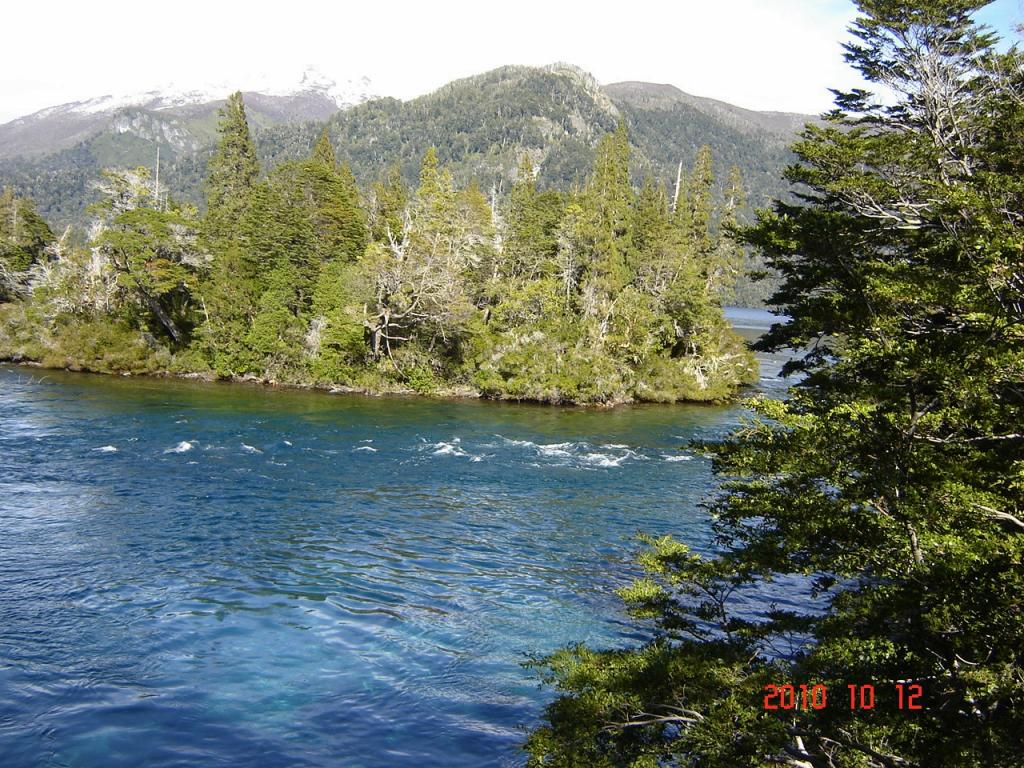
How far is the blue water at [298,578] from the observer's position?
38.6 feet

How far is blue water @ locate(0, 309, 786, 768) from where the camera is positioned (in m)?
11.8

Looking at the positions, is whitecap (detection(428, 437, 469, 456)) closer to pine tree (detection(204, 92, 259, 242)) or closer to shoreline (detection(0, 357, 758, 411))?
shoreline (detection(0, 357, 758, 411))

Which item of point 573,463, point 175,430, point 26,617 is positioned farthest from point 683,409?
point 26,617

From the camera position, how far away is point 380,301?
155 feet

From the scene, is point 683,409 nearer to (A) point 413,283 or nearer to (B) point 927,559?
(A) point 413,283

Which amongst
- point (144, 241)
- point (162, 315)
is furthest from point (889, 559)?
point (162, 315)

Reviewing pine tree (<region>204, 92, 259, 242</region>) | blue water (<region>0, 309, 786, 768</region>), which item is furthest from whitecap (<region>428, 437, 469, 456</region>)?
pine tree (<region>204, 92, 259, 242</region>)

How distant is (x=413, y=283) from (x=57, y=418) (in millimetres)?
22484

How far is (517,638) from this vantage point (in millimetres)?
15297
